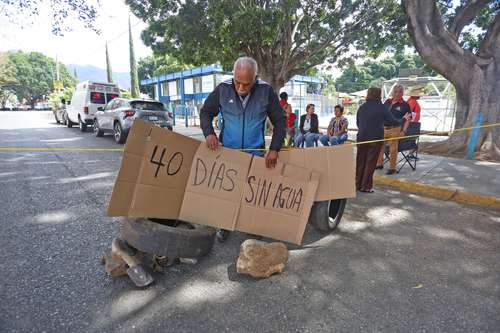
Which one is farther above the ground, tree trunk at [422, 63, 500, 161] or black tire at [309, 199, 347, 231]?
tree trunk at [422, 63, 500, 161]

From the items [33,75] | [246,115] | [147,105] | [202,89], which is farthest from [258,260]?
[33,75]

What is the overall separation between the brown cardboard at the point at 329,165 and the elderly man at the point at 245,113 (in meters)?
0.21

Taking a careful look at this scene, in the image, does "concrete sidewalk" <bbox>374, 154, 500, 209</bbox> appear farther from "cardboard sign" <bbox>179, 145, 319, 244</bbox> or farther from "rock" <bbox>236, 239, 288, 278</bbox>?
"rock" <bbox>236, 239, 288, 278</bbox>

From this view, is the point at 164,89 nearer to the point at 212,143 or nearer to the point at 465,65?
the point at 465,65

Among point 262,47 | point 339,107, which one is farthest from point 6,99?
point 339,107

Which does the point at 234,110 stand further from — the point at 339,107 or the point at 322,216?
the point at 339,107

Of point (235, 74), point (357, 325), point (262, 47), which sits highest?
point (262, 47)

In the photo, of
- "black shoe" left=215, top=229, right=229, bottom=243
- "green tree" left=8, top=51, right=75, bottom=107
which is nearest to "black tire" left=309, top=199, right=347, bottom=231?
"black shoe" left=215, top=229, right=229, bottom=243

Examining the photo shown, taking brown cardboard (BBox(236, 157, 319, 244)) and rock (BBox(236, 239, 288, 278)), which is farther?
brown cardboard (BBox(236, 157, 319, 244))

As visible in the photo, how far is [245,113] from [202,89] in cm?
3139

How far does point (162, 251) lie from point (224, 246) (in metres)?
0.80

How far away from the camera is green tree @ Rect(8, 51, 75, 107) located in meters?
69.6

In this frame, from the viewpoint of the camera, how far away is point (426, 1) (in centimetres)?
771

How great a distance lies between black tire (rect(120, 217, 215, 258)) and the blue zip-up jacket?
98cm
